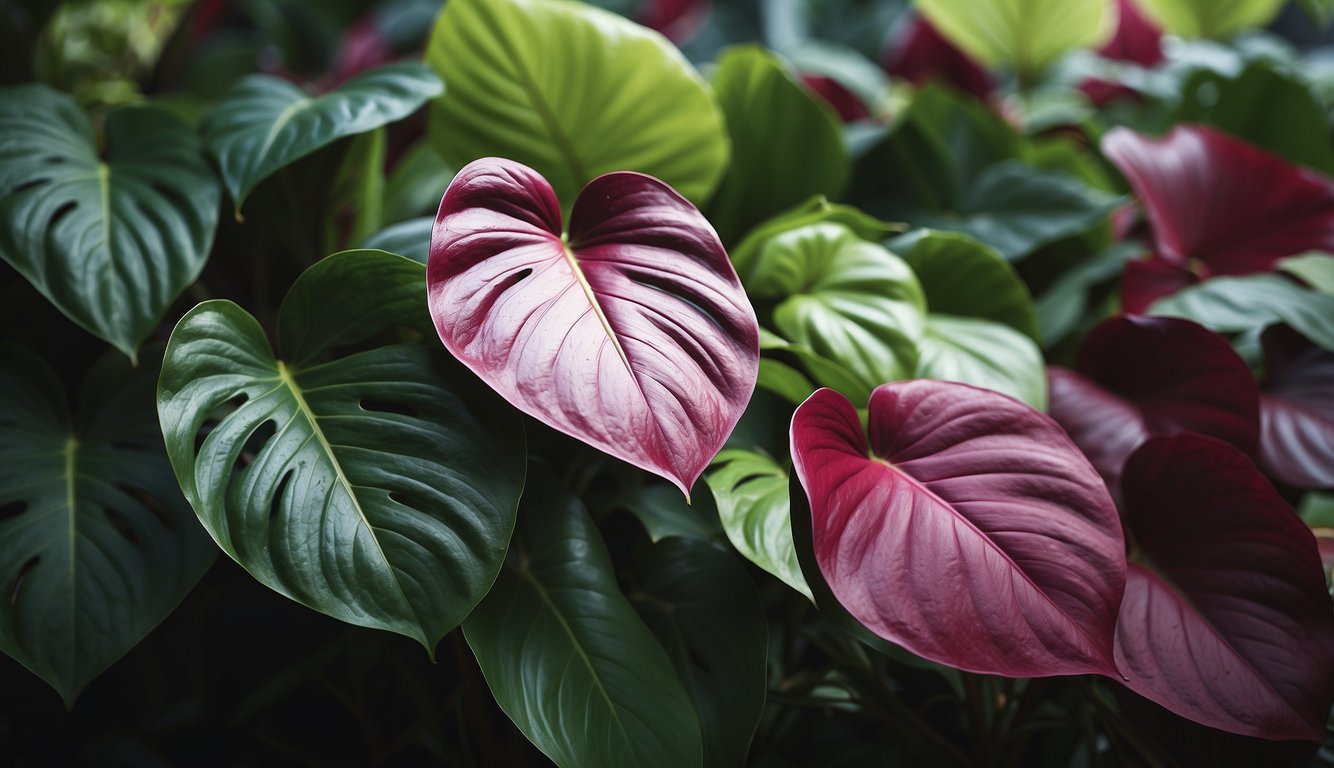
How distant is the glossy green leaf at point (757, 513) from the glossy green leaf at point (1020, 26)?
1.18m

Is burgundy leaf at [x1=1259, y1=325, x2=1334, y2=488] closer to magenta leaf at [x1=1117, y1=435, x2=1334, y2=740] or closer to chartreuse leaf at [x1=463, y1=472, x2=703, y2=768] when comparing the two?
magenta leaf at [x1=1117, y1=435, x2=1334, y2=740]

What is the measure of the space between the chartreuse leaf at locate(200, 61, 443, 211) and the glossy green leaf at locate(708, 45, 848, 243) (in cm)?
40

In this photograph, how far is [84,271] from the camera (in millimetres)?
697

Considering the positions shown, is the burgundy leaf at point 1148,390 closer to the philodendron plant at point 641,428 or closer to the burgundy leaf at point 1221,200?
the philodendron plant at point 641,428

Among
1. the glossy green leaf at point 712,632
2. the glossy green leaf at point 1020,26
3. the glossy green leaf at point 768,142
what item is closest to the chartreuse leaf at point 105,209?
the glossy green leaf at point 712,632

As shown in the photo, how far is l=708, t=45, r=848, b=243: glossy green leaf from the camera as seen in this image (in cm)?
107

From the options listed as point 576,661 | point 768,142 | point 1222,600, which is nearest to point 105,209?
point 576,661

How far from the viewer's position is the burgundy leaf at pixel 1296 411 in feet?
2.71

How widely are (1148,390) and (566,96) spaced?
66cm

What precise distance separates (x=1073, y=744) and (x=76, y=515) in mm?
899

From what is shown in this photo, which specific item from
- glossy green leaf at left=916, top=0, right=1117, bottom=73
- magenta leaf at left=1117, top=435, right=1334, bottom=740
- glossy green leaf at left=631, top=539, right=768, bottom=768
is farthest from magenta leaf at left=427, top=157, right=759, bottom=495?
glossy green leaf at left=916, top=0, right=1117, bottom=73

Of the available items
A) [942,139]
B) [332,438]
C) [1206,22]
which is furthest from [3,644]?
[1206,22]

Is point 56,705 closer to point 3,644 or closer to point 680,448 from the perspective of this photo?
point 3,644

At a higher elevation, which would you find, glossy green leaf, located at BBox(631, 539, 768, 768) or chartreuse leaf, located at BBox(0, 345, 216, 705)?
chartreuse leaf, located at BBox(0, 345, 216, 705)
